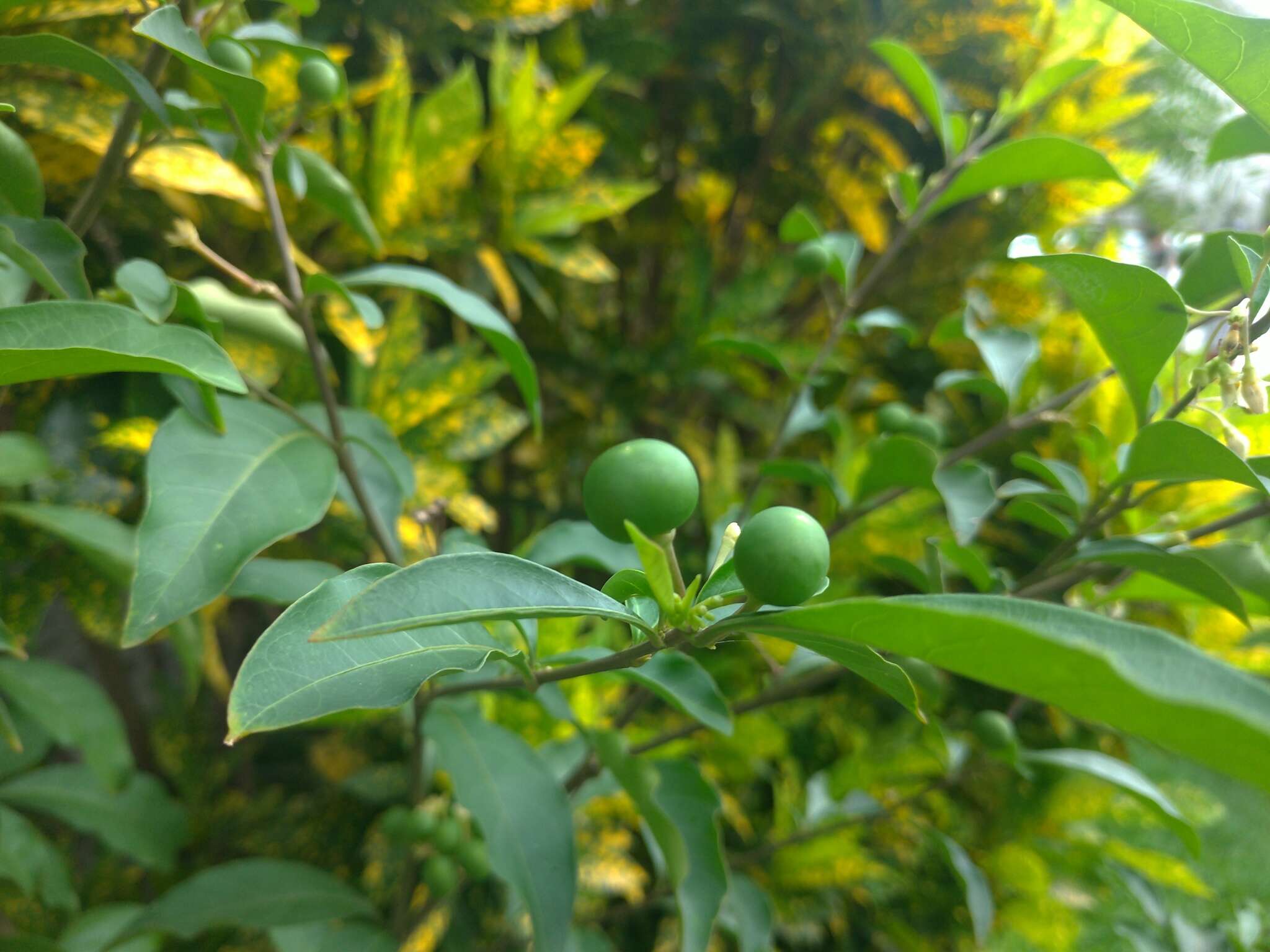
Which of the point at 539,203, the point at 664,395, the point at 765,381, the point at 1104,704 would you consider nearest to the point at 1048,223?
the point at 765,381

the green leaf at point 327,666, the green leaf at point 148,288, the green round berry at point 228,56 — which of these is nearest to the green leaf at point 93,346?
the green leaf at point 148,288

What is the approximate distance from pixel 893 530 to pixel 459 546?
0.82 meters

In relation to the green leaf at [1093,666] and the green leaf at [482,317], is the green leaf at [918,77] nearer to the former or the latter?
the green leaf at [482,317]

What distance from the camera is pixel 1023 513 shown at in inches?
25.4

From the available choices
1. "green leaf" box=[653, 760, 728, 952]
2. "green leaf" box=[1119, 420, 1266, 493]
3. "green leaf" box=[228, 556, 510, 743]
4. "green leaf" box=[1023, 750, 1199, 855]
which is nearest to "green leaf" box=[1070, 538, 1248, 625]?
"green leaf" box=[1119, 420, 1266, 493]

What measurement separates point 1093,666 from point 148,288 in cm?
56

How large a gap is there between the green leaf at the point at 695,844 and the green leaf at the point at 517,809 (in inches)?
3.3

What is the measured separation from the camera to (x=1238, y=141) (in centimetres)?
63

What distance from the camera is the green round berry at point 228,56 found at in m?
0.55

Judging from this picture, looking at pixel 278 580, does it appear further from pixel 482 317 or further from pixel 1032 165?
pixel 1032 165

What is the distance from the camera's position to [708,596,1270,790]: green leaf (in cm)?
22

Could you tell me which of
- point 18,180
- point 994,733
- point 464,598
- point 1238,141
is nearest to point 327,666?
point 464,598

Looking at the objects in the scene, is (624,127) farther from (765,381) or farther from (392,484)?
(392,484)

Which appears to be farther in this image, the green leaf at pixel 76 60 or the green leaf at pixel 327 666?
the green leaf at pixel 76 60
